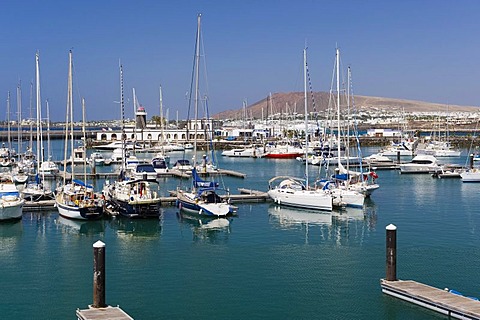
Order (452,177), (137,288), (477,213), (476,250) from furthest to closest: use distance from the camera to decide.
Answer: (452,177)
(477,213)
(476,250)
(137,288)

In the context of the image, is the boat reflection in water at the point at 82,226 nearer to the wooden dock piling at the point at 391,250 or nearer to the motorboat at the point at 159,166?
the wooden dock piling at the point at 391,250

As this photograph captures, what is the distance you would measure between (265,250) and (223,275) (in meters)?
4.30

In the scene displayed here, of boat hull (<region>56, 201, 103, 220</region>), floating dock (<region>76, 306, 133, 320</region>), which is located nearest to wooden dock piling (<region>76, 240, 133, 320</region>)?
floating dock (<region>76, 306, 133, 320</region>)

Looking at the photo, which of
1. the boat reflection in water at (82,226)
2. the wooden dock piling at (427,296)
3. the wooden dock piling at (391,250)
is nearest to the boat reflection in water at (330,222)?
the wooden dock piling at (391,250)

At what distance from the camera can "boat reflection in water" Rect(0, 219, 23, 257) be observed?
28.7 meters

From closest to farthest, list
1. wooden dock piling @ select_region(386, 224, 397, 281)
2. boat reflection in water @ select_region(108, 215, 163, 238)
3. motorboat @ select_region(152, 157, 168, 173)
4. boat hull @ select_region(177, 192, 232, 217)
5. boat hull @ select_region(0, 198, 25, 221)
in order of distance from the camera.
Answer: wooden dock piling @ select_region(386, 224, 397, 281)
boat reflection in water @ select_region(108, 215, 163, 238)
boat hull @ select_region(0, 198, 25, 221)
boat hull @ select_region(177, 192, 232, 217)
motorboat @ select_region(152, 157, 168, 173)

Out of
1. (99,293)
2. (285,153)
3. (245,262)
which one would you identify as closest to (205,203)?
(245,262)

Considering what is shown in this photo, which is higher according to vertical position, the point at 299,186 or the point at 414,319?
the point at 299,186

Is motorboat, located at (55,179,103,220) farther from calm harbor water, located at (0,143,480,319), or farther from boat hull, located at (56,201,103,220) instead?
calm harbor water, located at (0,143,480,319)

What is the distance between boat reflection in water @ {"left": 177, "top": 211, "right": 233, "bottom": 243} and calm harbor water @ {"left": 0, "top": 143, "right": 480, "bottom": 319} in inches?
3.6

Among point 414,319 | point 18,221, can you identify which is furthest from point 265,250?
point 18,221

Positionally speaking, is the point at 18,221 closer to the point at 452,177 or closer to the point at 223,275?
the point at 223,275

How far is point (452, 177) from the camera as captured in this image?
56562mm

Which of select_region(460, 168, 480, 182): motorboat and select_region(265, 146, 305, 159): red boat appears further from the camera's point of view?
select_region(265, 146, 305, 159): red boat
